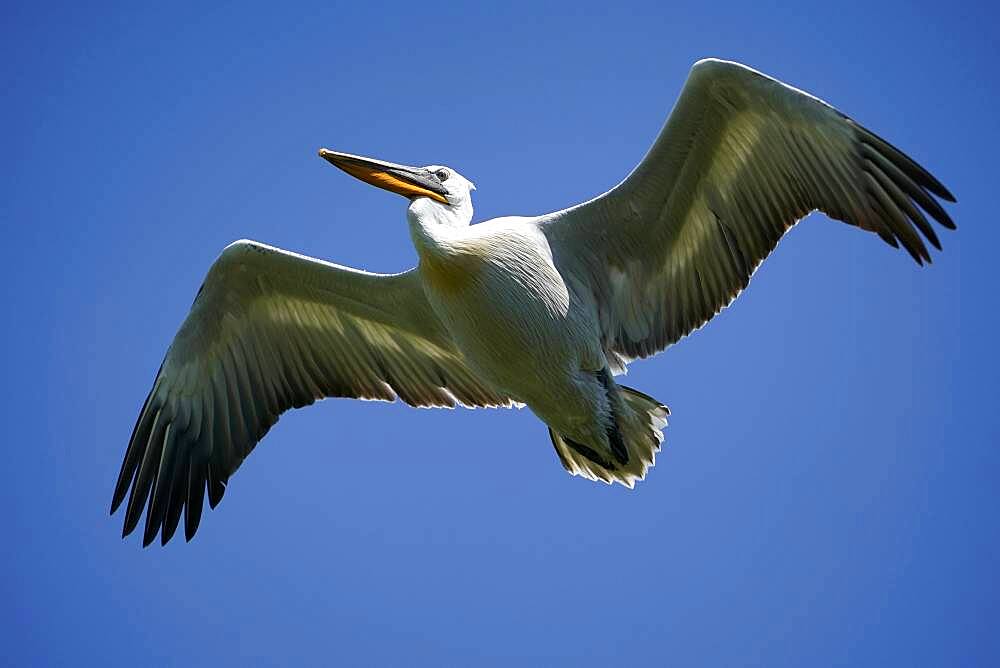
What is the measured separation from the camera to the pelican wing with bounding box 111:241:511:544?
27.0 feet

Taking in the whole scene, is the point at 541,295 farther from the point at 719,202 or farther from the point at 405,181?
the point at 719,202

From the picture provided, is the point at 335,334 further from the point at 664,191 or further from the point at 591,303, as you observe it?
the point at 664,191

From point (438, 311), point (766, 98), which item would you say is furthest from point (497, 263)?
point (766, 98)

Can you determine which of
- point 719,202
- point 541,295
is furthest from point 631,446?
point 719,202

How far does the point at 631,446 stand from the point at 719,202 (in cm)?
153

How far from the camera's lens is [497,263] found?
7.34 m

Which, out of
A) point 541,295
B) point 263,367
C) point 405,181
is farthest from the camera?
point 263,367

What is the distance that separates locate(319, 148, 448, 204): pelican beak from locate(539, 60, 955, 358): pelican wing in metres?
0.67

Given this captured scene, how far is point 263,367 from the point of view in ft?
28.3

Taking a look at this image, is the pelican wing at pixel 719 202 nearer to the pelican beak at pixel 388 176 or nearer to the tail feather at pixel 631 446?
the tail feather at pixel 631 446

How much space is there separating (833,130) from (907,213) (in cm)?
62

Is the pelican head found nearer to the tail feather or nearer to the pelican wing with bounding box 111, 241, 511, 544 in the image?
the pelican wing with bounding box 111, 241, 511, 544

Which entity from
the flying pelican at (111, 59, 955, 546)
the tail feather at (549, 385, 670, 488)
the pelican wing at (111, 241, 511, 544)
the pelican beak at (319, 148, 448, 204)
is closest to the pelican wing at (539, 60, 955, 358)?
the flying pelican at (111, 59, 955, 546)

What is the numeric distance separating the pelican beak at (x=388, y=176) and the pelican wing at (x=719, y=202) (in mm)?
671
